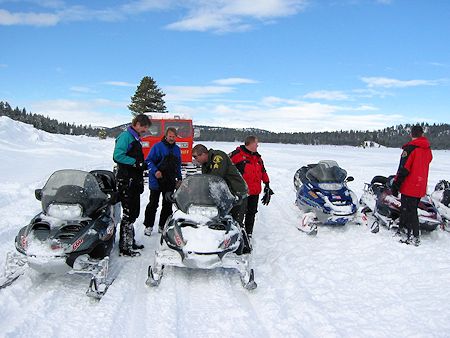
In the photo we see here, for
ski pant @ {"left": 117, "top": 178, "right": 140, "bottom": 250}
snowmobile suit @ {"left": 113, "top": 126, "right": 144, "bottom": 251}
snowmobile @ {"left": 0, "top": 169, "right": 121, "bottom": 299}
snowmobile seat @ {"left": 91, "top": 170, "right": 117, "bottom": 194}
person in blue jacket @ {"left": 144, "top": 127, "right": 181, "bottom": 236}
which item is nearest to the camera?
snowmobile @ {"left": 0, "top": 169, "right": 121, "bottom": 299}

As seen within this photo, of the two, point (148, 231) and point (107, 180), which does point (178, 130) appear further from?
point (107, 180)

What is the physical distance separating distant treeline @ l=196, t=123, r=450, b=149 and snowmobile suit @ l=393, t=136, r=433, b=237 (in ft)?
272

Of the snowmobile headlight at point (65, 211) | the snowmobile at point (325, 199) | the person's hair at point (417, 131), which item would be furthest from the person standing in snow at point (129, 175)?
the person's hair at point (417, 131)

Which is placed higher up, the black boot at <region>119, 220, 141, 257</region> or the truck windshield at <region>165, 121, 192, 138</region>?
the truck windshield at <region>165, 121, 192, 138</region>

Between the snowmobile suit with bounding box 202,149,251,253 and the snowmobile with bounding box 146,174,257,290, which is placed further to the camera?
the snowmobile suit with bounding box 202,149,251,253

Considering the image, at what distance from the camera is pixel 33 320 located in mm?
3596

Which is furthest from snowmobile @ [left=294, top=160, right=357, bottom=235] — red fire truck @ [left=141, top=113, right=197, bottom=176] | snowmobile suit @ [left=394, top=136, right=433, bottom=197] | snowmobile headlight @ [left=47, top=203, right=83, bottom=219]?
red fire truck @ [left=141, top=113, right=197, bottom=176]

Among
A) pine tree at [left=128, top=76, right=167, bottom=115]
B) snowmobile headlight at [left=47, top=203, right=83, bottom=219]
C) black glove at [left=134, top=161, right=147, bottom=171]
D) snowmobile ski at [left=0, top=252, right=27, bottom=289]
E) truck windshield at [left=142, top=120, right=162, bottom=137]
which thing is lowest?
snowmobile ski at [left=0, top=252, right=27, bottom=289]

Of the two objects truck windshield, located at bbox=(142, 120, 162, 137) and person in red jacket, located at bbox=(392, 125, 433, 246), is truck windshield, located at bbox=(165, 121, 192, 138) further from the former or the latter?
person in red jacket, located at bbox=(392, 125, 433, 246)

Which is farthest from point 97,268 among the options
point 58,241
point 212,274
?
point 212,274

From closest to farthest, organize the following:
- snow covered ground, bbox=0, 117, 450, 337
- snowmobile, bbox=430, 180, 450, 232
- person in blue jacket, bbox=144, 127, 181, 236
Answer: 1. snow covered ground, bbox=0, 117, 450, 337
2. person in blue jacket, bbox=144, 127, 181, 236
3. snowmobile, bbox=430, 180, 450, 232

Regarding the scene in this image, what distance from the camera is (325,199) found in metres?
7.51

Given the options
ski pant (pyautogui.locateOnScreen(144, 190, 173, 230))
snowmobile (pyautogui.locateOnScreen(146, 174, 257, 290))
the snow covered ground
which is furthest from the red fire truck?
snowmobile (pyautogui.locateOnScreen(146, 174, 257, 290))

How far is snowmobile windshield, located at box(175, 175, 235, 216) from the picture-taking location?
5.16 metres
